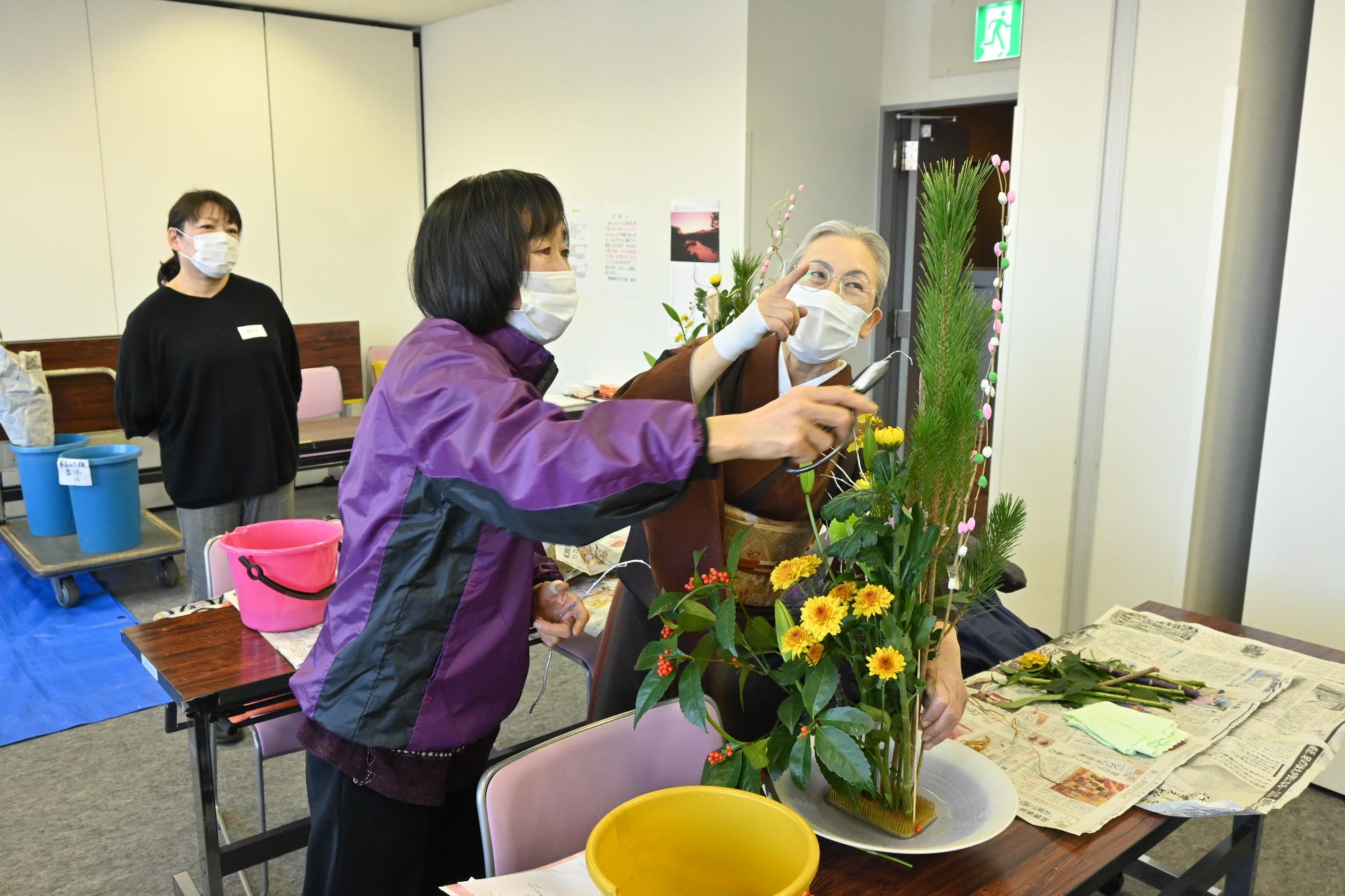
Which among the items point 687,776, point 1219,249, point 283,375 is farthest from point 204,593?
point 1219,249

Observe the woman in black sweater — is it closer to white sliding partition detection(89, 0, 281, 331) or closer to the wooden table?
the wooden table

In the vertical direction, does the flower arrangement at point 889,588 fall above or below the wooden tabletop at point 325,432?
above

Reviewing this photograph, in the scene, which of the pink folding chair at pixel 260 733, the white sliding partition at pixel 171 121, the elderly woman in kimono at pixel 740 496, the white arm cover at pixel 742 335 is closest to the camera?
the white arm cover at pixel 742 335

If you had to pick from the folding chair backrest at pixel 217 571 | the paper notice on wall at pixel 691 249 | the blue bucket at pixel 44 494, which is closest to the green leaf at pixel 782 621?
the folding chair backrest at pixel 217 571

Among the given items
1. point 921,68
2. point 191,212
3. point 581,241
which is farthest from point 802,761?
point 581,241

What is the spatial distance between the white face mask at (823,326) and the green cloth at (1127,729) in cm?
72

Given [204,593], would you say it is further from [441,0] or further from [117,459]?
[441,0]

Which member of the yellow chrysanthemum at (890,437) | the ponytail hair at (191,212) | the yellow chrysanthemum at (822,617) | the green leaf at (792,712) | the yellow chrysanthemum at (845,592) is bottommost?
the green leaf at (792,712)

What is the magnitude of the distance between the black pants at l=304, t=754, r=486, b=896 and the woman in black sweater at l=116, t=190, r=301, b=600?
6.42 feet

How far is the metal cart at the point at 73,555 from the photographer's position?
4.24 m

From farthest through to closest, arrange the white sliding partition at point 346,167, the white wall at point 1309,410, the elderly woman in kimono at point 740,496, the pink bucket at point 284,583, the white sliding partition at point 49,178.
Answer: the white sliding partition at point 346,167, the white sliding partition at point 49,178, the white wall at point 1309,410, the pink bucket at point 284,583, the elderly woman in kimono at point 740,496

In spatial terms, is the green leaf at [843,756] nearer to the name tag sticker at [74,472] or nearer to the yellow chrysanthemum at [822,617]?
the yellow chrysanthemum at [822,617]

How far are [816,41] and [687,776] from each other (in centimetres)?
353

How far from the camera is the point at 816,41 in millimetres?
4277
